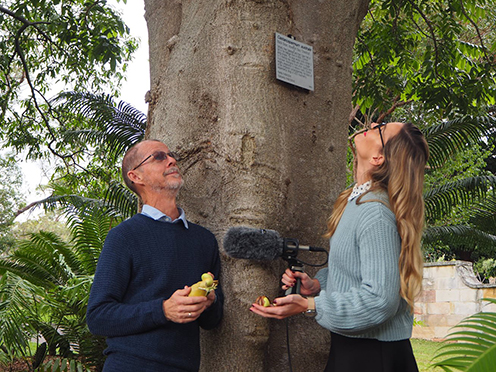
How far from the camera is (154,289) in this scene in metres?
2.47

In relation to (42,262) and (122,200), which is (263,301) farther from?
(122,200)

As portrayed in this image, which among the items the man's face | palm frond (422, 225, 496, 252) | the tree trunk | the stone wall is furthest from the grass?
the man's face

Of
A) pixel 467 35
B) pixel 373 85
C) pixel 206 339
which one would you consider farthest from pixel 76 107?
pixel 467 35

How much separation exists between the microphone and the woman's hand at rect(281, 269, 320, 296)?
4.2 inches

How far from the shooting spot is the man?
7.67ft

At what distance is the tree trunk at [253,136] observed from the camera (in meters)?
2.83

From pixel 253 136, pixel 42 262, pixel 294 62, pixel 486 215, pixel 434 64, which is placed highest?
pixel 434 64

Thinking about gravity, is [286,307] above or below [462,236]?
below

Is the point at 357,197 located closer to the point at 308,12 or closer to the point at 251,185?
the point at 251,185

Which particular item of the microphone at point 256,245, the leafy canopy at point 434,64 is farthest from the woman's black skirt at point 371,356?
the leafy canopy at point 434,64

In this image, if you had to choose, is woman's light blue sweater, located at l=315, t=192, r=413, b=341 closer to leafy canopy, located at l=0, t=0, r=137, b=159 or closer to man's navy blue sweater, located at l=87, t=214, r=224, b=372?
man's navy blue sweater, located at l=87, t=214, r=224, b=372

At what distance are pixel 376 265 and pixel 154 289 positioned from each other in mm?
962

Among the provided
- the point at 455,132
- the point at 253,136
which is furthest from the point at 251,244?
the point at 455,132

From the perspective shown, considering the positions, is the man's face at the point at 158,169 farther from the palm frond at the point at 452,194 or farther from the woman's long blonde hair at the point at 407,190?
the palm frond at the point at 452,194
